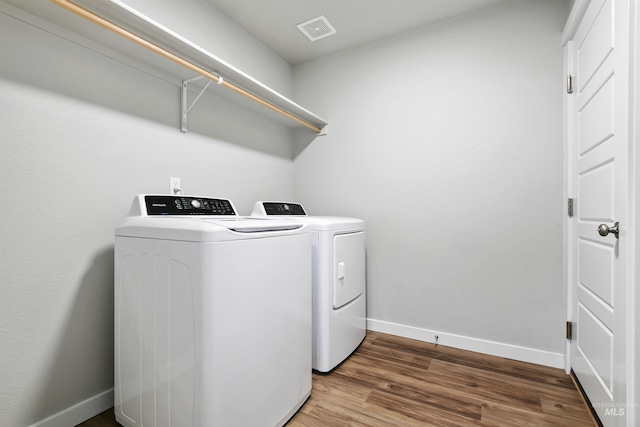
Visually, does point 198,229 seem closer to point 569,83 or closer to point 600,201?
point 600,201

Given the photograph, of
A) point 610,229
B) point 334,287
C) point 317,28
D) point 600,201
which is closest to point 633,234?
point 610,229

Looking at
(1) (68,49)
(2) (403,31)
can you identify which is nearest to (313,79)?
(2) (403,31)

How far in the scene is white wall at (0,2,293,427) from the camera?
1.16 meters

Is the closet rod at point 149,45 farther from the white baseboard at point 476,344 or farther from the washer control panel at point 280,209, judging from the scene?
the white baseboard at point 476,344

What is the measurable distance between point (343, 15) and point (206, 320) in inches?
84.8

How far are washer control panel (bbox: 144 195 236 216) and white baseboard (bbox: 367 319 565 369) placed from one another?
1.52 metres

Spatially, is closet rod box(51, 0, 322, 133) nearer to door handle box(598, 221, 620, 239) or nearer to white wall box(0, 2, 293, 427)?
white wall box(0, 2, 293, 427)

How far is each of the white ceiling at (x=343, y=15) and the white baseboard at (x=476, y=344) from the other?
7.48 feet

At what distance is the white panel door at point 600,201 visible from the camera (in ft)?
3.57

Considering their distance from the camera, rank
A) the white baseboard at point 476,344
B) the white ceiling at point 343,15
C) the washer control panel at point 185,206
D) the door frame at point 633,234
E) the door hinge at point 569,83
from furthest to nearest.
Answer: the white ceiling at point 343,15
the white baseboard at point 476,344
the door hinge at point 569,83
the washer control panel at point 185,206
the door frame at point 633,234

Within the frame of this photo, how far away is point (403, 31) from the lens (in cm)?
229

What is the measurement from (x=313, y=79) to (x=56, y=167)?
210cm

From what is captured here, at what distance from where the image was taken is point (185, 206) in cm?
154

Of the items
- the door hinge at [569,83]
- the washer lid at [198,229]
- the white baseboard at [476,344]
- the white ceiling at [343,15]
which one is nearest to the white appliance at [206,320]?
the washer lid at [198,229]
